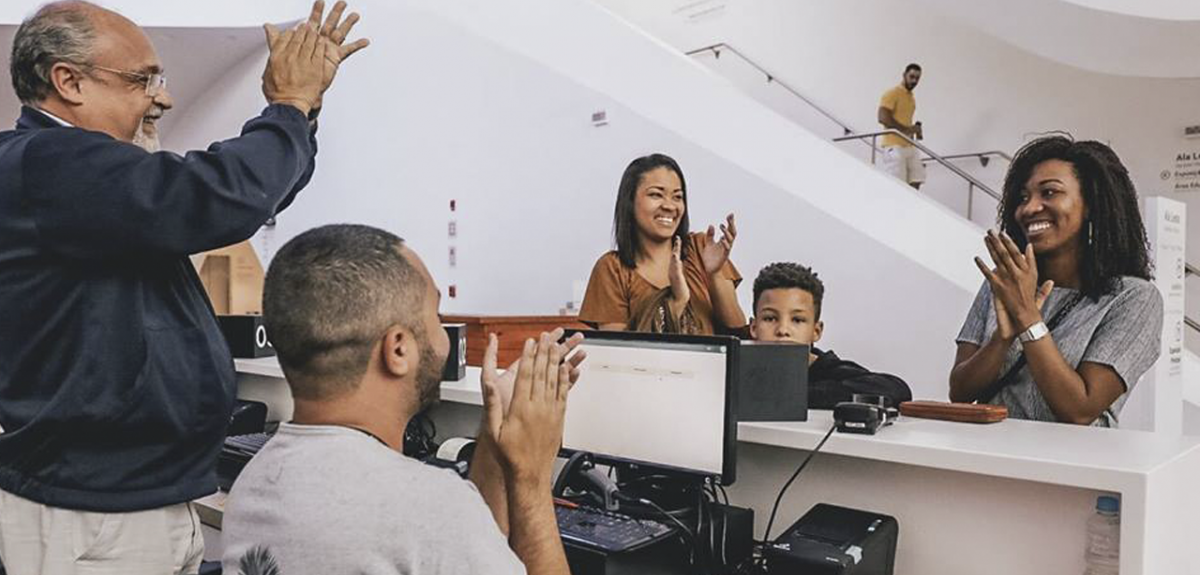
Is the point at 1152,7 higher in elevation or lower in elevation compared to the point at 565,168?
higher

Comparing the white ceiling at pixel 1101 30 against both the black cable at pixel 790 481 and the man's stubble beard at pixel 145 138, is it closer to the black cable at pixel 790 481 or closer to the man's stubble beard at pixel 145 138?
the black cable at pixel 790 481

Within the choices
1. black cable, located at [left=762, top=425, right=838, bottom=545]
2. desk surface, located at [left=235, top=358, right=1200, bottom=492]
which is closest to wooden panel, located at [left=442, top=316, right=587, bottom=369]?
black cable, located at [left=762, top=425, right=838, bottom=545]

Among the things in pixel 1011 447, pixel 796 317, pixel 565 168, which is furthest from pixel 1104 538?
pixel 565 168

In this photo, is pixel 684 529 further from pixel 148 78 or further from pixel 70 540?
pixel 148 78

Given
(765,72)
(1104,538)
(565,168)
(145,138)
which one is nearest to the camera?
(1104,538)

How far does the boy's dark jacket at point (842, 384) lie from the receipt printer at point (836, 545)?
0.33 metres

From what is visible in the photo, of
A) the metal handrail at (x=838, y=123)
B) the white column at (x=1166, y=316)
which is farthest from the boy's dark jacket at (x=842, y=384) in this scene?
the metal handrail at (x=838, y=123)

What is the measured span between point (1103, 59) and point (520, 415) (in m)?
5.67

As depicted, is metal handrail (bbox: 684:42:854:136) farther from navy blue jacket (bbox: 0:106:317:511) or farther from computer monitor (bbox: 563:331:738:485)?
navy blue jacket (bbox: 0:106:317:511)

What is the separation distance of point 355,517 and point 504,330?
3.71m

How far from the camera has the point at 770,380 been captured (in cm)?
145

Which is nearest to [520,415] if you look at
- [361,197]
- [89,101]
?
[89,101]

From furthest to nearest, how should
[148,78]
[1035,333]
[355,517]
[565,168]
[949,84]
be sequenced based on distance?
[949,84] < [565,168] < [1035,333] < [148,78] < [355,517]

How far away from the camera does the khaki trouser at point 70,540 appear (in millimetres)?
1225
